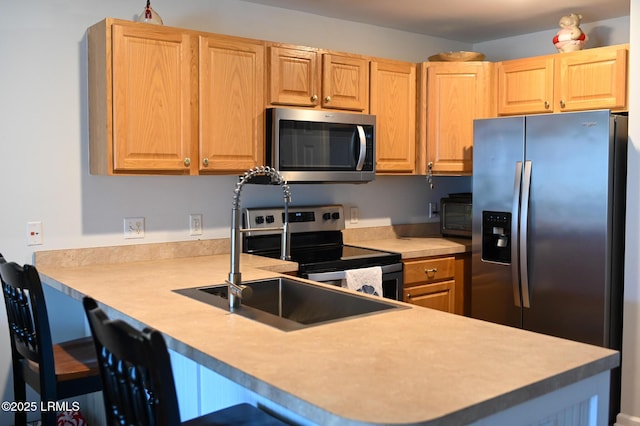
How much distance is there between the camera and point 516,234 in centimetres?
353

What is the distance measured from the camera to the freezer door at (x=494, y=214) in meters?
3.60

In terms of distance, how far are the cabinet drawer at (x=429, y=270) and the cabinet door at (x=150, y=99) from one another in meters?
1.44

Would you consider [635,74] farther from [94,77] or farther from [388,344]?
[94,77]

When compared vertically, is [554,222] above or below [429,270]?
above

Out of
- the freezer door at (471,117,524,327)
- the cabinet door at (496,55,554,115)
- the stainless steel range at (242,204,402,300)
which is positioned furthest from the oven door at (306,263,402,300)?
the cabinet door at (496,55,554,115)

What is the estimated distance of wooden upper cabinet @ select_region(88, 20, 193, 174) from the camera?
9.59 feet

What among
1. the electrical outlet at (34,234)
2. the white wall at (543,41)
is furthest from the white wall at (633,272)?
the electrical outlet at (34,234)

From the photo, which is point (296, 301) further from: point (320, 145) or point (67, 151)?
point (67, 151)

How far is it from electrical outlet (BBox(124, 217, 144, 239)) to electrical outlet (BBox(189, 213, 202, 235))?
0.28 metres

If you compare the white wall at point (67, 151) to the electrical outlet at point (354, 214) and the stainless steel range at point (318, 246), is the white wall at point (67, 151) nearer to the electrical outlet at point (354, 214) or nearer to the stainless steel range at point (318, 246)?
the stainless steel range at point (318, 246)

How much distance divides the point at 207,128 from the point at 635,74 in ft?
7.09

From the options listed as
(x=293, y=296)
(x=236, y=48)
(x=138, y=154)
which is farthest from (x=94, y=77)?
(x=293, y=296)

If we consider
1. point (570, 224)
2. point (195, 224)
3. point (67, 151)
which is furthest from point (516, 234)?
point (67, 151)

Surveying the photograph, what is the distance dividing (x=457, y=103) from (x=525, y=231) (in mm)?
1062
